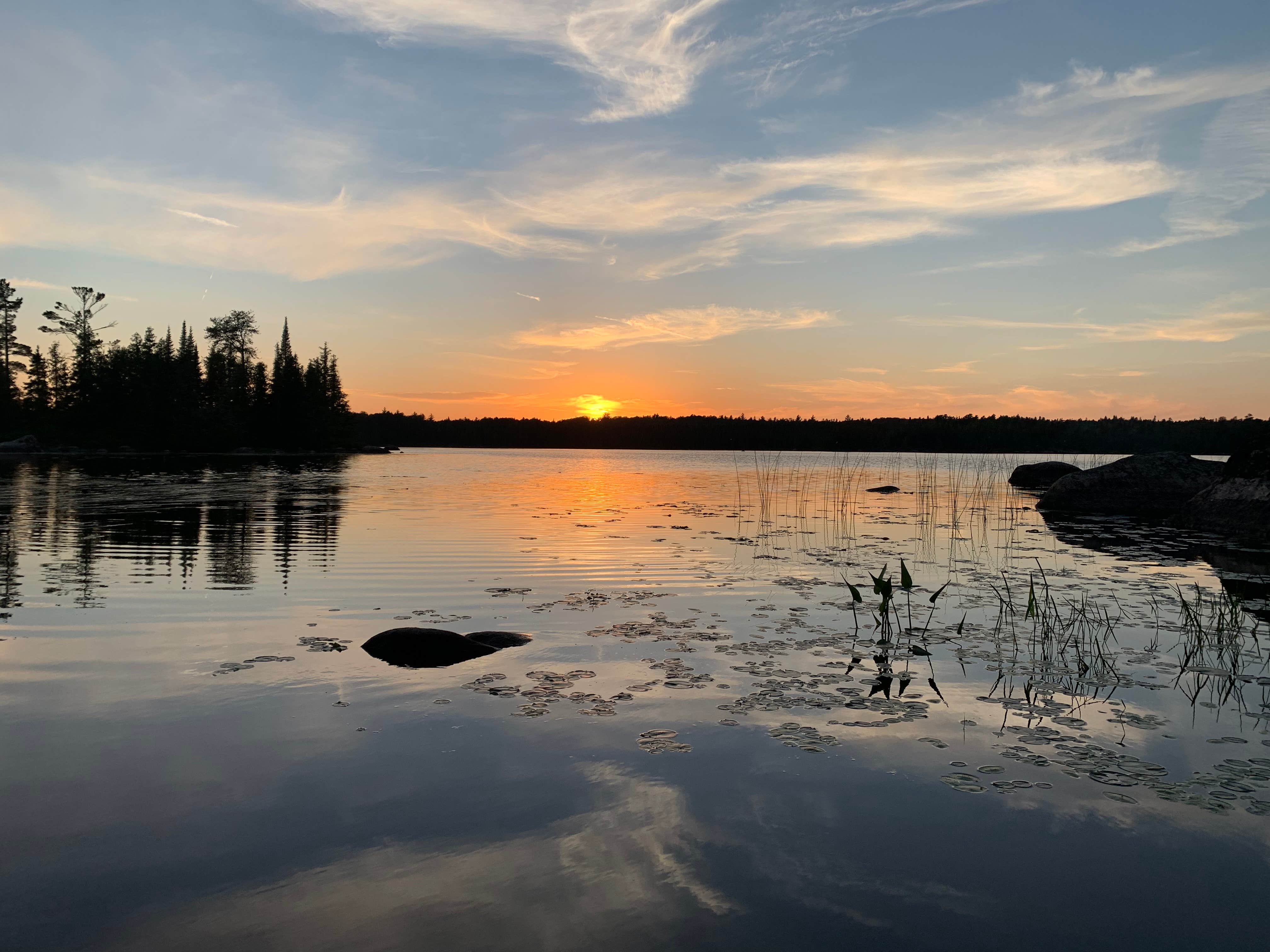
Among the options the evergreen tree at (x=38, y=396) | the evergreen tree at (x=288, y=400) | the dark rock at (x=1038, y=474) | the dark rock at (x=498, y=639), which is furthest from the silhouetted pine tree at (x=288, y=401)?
the dark rock at (x=498, y=639)

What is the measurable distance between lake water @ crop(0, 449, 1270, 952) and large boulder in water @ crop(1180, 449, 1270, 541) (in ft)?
23.3

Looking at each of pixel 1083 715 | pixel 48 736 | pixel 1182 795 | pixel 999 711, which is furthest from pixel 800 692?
pixel 48 736

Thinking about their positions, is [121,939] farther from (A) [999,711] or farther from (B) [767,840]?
(A) [999,711]

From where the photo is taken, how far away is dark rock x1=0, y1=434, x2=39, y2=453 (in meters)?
71.6

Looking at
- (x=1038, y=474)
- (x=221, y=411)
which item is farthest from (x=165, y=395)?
(x=1038, y=474)

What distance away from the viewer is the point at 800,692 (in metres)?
6.79

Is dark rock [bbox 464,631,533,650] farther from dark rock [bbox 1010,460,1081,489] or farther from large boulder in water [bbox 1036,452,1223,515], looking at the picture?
dark rock [bbox 1010,460,1081,489]

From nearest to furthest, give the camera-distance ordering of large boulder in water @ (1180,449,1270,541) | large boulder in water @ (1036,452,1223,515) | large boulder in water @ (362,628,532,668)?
large boulder in water @ (362,628,532,668), large boulder in water @ (1180,449,1270,541), large boulder in water @ (1036,452,1223,515)

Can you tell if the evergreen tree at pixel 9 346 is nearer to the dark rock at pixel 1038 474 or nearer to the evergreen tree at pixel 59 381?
the evergreen tree at pixel 59 381

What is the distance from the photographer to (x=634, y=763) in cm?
522

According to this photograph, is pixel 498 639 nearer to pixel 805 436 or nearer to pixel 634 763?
pixel 634 763

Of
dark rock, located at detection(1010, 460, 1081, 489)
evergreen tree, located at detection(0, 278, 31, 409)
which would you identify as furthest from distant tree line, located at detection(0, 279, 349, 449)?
dark rock, located at detection(1010, 460, 1081, 489)

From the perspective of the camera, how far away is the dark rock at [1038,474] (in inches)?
1515

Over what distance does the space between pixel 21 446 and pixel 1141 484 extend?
8739cm
